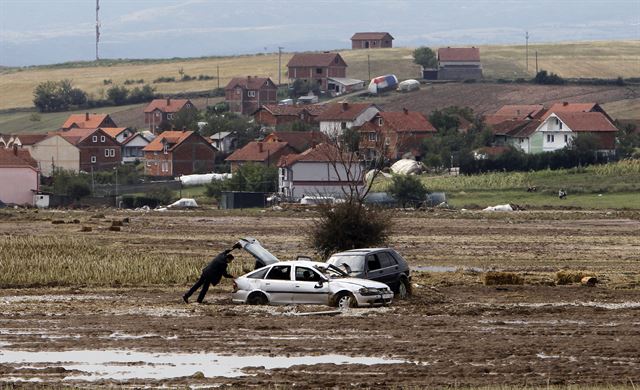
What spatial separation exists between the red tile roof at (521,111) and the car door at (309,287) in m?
99.2

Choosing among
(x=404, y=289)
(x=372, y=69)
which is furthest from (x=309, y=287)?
(x=372, y=69)

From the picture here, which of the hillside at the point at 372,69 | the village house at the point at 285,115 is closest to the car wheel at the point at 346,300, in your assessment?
the village house at the point at 285,115

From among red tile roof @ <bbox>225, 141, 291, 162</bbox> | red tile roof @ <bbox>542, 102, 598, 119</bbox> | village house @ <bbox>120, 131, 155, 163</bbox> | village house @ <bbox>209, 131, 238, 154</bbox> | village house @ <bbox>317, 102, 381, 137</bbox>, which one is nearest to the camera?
red tile roof @ <bbox>225, 141, 291, 162</bbox>

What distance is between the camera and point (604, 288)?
3475cm

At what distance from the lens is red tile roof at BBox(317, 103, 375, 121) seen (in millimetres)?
126000

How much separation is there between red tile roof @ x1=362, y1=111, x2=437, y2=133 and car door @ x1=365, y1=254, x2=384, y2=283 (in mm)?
84188

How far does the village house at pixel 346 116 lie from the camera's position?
125 meters

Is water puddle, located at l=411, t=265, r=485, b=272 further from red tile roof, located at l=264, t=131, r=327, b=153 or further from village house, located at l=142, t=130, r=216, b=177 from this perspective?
village house, located at l=142, t=130, r=216, b=177

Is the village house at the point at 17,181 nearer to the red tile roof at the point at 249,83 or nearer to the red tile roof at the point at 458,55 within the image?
the red tile roof at the point at 249,83

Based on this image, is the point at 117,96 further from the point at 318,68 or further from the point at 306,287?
the point at 306,287

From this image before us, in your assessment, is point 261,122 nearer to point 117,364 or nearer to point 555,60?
point 555,60

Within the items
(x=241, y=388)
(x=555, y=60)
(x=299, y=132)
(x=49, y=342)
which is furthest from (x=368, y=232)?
(x=555, y=60)

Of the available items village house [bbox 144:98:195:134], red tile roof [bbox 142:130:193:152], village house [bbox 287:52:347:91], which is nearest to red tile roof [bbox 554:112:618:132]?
red tile roof [bbox 142:130:193:152]

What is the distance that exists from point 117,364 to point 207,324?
5.31 m
